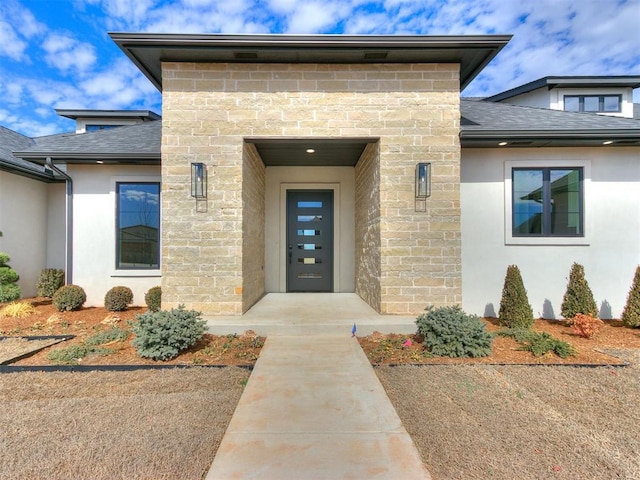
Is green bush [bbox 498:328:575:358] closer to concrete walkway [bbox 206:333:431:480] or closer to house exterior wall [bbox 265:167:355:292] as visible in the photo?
concrete walkway [bbox 206:333:431:480]

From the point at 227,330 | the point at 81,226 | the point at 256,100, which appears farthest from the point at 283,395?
the point at 81,226

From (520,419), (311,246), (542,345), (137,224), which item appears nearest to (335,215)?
(311,246)

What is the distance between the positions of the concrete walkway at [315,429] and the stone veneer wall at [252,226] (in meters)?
2.10

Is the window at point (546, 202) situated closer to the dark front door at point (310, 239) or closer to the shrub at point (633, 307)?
the shrub at point (633, 307)

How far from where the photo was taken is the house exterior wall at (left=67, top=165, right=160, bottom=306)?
265 inches

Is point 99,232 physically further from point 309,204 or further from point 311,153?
point 311,153

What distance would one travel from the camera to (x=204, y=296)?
4898 mm

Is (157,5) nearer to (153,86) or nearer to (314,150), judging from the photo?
(153,86)

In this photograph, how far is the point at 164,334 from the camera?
12.1ft

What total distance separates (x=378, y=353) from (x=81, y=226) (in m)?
6.85

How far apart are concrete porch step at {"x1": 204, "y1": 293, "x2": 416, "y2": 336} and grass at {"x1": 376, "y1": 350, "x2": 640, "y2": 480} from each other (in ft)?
3.54

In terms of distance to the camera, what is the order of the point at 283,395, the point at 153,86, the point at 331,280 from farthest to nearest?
the point at 331,280 → the point at 153,86 → the point at 283,395

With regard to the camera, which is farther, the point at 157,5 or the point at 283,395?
the point at 157,5

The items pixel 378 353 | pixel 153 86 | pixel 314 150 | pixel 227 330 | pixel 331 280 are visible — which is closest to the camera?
pixel 378 353
